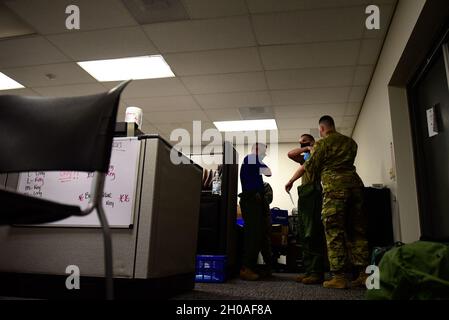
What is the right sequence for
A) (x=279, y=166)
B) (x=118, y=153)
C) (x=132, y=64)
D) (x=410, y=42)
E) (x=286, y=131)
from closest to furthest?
(x=118, y=153) → (x=410, y=42) → (x=132, y=64) → (x=286, y=131) → (x=279, y=166)

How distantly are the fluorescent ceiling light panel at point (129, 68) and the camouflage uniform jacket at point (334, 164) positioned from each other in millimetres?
1991

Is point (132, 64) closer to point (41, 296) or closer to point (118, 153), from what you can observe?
point (118, 153)

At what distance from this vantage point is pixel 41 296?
5.05 ft

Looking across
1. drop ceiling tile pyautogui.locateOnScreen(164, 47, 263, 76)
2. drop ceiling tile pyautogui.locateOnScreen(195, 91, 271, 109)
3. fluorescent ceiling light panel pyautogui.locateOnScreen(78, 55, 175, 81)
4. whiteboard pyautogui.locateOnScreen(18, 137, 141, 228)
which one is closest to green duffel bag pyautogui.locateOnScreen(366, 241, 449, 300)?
whiteboard pyautogui.locateOnScreen(18, 137, 141, 228)

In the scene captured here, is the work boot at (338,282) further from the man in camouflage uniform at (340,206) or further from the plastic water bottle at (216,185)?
the plastic water bottle at (216,185)

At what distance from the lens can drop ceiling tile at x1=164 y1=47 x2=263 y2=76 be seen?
334 cm

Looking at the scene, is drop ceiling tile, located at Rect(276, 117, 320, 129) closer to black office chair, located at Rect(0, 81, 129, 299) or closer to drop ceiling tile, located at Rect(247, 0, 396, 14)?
drop ceiling tile, located at Rect(247, 0, 396, 14)

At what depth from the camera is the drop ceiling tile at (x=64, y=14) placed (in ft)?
8.86

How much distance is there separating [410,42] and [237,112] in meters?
2.81

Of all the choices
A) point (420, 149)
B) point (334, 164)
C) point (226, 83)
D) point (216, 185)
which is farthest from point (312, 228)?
point (226, 83)

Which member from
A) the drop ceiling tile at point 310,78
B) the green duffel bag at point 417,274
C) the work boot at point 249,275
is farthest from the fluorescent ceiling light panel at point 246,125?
the green duffel bag at point 417,274

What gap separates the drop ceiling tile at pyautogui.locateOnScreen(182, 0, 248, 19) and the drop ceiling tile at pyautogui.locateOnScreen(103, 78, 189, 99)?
1226 millimetres

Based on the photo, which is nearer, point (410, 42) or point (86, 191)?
point (86, 191)
